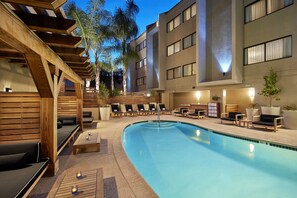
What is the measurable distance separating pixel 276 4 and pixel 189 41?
704 centimetres

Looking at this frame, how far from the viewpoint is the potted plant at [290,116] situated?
7.98m

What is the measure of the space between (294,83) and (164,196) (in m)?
9.11

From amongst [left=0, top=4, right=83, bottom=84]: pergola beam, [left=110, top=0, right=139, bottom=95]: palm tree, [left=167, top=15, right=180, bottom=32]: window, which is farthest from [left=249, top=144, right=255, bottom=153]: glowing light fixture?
[left=167, top=15, right=180, bottom=32]: window

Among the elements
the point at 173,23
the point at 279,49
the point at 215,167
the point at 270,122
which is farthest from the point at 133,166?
the point at 173,23

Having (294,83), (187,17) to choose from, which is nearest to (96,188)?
(294,83)

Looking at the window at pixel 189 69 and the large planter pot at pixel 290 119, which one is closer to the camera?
the large planter pot at pixel 290 119

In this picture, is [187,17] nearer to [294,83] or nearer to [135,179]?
[294,83]

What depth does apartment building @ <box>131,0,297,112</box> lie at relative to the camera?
8883mm

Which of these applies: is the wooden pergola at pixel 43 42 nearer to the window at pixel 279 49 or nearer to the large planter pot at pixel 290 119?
the large planter pot at pixel 290 119

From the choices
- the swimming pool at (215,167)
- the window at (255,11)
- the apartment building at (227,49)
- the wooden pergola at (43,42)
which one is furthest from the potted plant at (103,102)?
the window at (255,11)

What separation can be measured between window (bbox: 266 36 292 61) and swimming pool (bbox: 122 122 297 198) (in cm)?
574

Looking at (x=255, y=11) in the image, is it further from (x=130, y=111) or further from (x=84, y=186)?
(x=84, y=186)

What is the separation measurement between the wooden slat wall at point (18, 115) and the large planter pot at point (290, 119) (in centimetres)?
1062

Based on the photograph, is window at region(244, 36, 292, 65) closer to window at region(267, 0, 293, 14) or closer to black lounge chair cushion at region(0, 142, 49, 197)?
window at region(267, 0, 293, 14)
